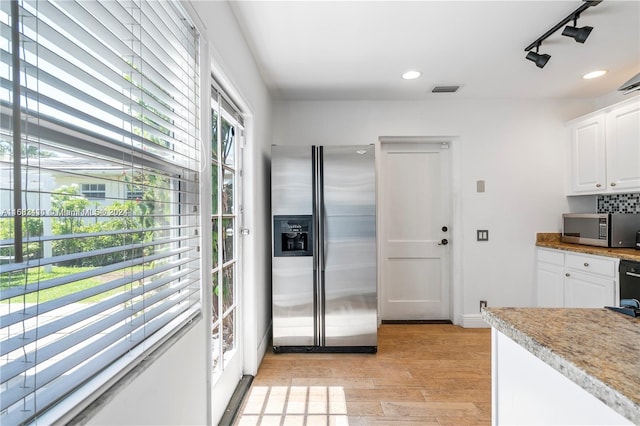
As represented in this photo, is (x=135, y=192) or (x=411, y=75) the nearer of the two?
(x=135, y=192)

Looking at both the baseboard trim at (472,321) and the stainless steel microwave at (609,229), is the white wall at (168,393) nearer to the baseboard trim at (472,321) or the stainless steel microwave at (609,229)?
the baseboard trim at (472,321)

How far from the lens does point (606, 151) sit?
3.01m

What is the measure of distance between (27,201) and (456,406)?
2.43 metres

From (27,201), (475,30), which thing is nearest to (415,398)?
(27,201)

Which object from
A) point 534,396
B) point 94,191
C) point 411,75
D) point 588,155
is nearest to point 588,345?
point 534,396

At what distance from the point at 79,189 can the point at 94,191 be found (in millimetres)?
44

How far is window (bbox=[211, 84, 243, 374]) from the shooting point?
1898 mm

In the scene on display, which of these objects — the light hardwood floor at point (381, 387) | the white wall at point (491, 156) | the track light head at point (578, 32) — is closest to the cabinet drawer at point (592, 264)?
the white wall at point (491, 156)

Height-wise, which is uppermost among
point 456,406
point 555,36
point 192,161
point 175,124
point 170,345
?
point 555,36

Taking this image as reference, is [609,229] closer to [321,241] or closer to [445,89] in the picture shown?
[445,89]

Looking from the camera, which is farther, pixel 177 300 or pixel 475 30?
pixel 475 30

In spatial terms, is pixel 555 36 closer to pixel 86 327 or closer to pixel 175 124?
pixel 175 124

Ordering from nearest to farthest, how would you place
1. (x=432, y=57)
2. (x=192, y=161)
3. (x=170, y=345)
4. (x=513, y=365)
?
(x=513, y=365) < (x=170, y=345) < (x=192, y=161) < (x=432, y=57)

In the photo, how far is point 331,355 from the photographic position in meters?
2.84
